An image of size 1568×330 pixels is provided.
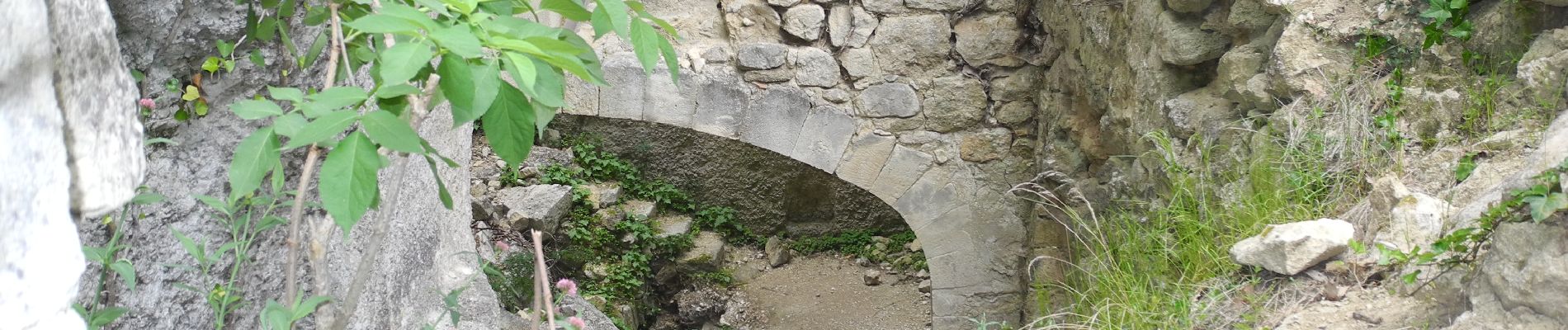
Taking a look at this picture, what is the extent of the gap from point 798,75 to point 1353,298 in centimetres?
275

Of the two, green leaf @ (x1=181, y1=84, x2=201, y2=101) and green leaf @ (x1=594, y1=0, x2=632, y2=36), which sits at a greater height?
green leaf @ (x1=594, y1=0, x2=632, y2=36)

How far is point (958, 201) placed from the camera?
14.9ft

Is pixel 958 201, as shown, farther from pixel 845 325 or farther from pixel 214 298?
pixel 214 298

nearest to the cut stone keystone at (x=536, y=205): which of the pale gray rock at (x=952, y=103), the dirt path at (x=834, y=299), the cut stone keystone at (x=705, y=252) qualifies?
the cut stone keystone at (x=705, y=252)

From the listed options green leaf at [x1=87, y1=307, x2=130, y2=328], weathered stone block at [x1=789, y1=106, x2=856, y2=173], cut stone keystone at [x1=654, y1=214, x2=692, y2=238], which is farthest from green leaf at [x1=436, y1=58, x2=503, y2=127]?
cut stone keystone at [x1=654, y1=214, x2=692, y2=238]

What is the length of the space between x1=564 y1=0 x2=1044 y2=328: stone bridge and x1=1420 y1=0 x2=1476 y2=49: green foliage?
2.13 metres

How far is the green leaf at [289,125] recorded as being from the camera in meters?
0.93

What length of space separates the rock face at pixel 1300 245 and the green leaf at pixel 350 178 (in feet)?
5.53

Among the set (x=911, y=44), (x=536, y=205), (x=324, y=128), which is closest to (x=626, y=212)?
(x=536, y=205)

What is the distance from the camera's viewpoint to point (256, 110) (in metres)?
1.00

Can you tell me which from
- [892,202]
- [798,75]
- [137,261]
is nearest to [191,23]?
[137,261]

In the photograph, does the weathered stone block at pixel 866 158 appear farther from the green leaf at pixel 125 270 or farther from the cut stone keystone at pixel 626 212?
the green leaf at pixel 125 270

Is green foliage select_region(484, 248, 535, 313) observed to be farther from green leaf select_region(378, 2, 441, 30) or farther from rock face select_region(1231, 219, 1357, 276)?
green leaf select_region(378, 2, 441, 30)

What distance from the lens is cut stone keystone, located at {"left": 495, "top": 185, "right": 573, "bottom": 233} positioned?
6336 mm
